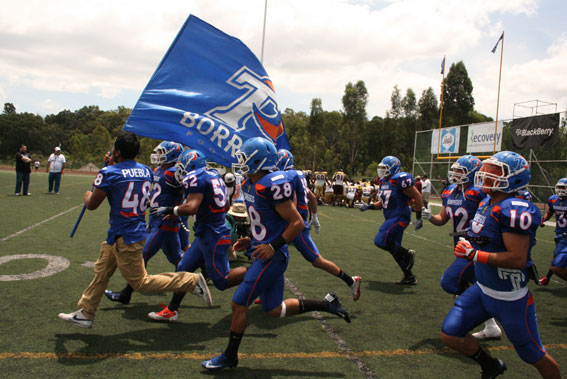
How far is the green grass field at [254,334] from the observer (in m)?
3.54

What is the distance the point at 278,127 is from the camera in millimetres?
6887

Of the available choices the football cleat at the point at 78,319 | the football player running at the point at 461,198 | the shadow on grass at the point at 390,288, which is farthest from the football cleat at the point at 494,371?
the football cleat at the point at 78,319

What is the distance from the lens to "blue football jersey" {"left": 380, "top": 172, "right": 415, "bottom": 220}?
643 centimetres

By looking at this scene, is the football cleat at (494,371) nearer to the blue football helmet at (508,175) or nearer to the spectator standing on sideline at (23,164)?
the blue football helmet at (508,175)

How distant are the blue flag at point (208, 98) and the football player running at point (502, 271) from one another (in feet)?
11.8

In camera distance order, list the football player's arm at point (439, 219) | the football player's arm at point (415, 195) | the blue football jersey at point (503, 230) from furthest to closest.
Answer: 1. the football player's arm at point (415, 195)
2. the football player's arm at point (439, 219)
3. the blue football jersey at point (503, 230)

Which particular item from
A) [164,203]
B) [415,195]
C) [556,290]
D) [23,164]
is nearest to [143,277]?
[164,203]

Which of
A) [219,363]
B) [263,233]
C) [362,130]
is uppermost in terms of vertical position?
[362,130]

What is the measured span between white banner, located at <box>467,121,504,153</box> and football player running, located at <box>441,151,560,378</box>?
22.5 m

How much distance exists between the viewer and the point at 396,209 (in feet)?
21.4

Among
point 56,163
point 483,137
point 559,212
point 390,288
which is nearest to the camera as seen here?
point 390,288

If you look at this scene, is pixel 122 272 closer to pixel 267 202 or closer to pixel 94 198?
pixel 94 198

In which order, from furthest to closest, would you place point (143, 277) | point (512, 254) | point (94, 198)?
point (143, 277) → point (94, 198) → point (512, 254)

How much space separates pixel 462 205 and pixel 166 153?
3.90m
